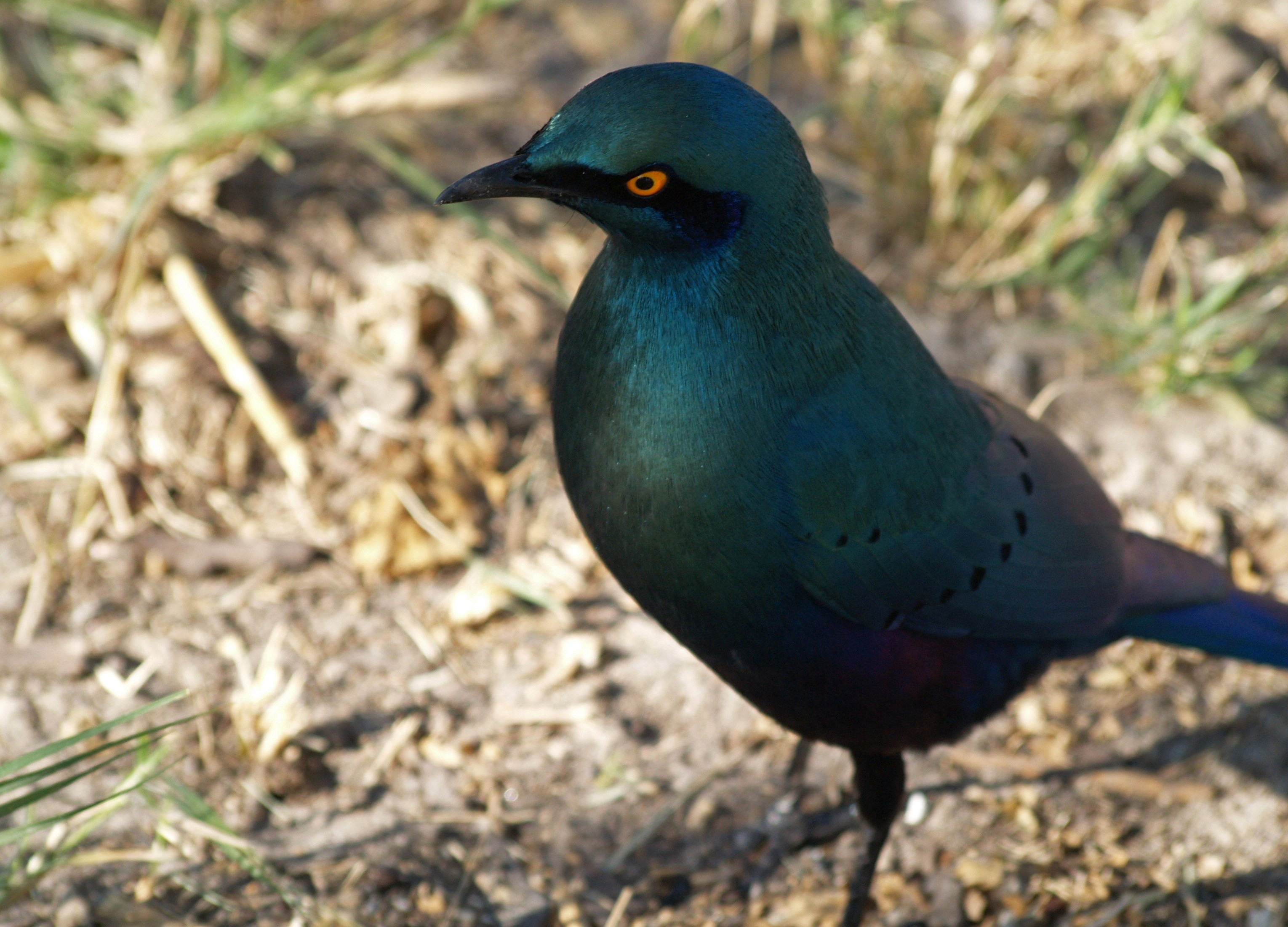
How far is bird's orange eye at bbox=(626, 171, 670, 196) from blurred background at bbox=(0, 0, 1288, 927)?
1494mm

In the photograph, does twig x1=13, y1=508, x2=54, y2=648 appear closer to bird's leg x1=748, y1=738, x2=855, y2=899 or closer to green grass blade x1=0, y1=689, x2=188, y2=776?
green grass blade x1=0, y1=689, x2=188, y2=776

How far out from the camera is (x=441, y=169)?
4.64 metres

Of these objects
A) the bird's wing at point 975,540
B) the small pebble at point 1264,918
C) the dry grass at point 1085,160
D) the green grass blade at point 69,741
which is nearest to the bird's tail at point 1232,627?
the bird's wing at point 975,540

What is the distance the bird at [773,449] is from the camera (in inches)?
86.4

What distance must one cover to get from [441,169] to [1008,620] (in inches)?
112

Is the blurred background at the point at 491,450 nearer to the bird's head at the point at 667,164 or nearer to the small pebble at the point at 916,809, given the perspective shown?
the small pebble at the point at 916,809

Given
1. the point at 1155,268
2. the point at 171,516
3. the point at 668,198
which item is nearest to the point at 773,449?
the point at 668,198

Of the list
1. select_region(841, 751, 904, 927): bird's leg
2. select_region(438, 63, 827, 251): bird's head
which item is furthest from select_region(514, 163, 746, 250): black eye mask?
select_region(841, 751, 904, 927): bird's leg

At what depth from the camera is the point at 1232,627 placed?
303cm

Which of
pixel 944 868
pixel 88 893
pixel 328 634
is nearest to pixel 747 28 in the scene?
pixel 328 634

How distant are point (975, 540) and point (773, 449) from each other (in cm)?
61

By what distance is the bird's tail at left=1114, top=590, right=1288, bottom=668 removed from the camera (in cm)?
303

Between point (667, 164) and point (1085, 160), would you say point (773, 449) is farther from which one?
point (1085, 160)

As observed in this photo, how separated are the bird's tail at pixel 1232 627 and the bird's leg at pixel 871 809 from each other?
678mm
